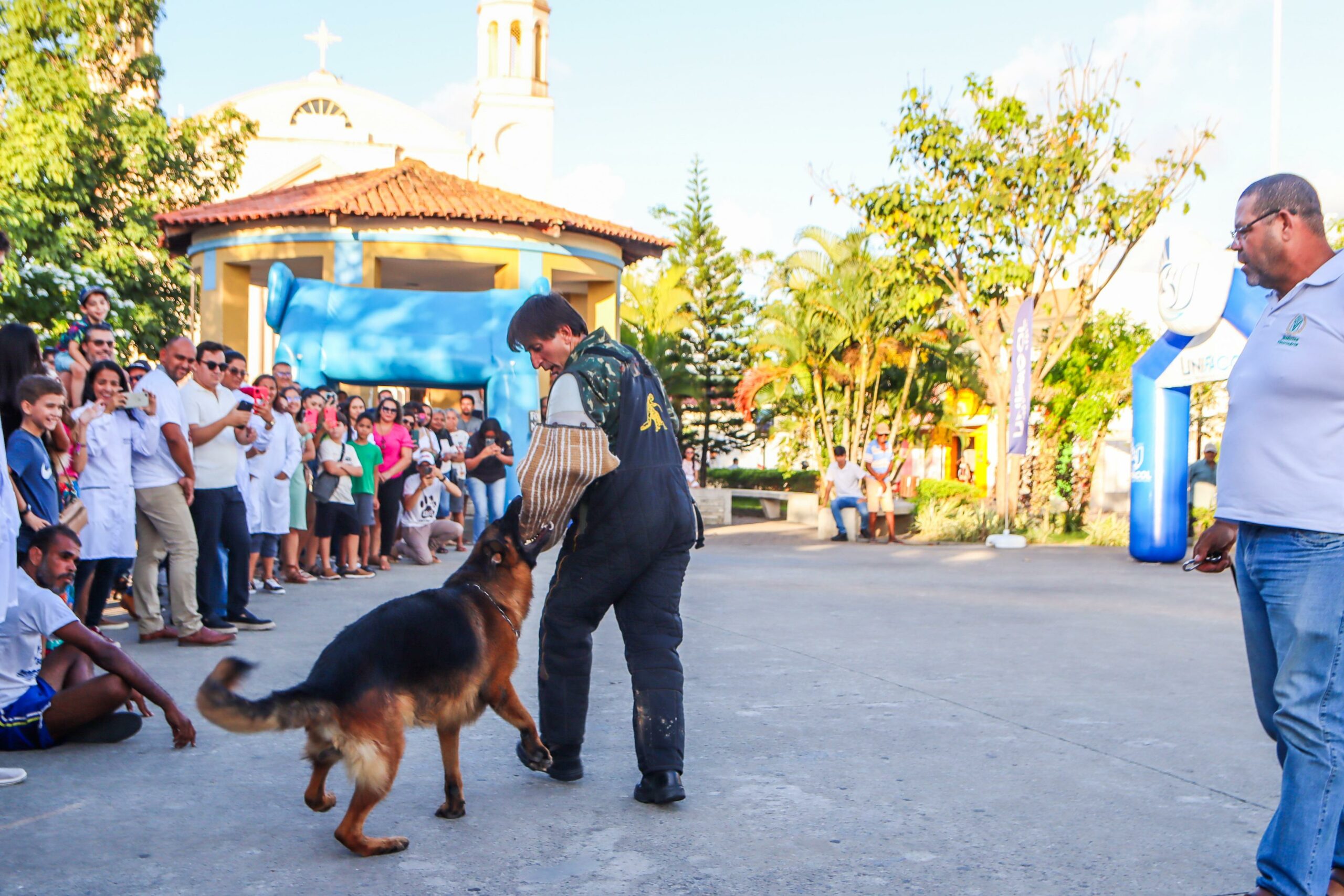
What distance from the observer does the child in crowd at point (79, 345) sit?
7176 millimetres

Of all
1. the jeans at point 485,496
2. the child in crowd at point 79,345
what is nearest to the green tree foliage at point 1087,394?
the jeans at point 485,496

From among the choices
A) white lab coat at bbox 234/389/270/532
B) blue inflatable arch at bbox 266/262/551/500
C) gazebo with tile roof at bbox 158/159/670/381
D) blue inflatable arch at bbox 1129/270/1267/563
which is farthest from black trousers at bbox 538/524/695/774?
gazebo with tile roof at bbox 158/159/670/381

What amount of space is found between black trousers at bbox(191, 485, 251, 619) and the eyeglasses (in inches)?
243

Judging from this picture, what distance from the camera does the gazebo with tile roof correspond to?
2084cm

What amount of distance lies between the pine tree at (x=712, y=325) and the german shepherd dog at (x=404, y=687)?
99.1 feet

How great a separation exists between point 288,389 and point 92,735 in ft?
17.6

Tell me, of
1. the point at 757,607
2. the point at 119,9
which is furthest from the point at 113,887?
the point at 119,9

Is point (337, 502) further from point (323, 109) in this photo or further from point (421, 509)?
point (323, 109)

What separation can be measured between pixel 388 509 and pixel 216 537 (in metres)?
4.88

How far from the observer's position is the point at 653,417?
4457mm

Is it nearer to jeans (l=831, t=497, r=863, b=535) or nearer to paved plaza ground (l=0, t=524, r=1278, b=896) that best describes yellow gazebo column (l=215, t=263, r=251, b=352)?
jeans (l=831, t=497, r=863, b=535)

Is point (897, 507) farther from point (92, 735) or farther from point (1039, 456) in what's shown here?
point (92, 735)

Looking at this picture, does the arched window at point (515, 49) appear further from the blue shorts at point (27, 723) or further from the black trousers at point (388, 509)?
the blue shorts at point (27, 723)

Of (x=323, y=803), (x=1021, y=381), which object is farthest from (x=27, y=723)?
(x=1021, y=381)
